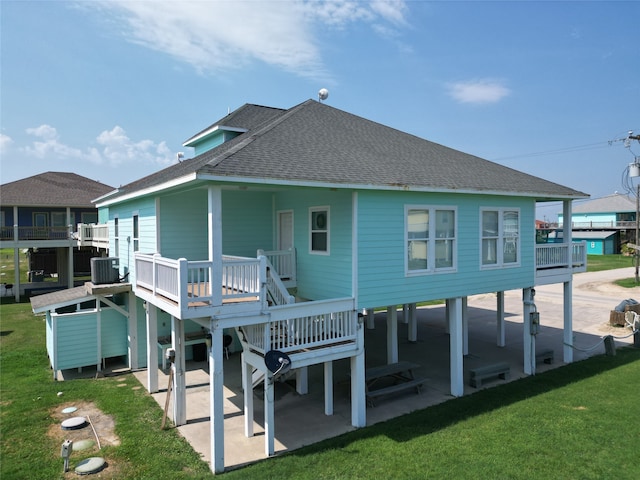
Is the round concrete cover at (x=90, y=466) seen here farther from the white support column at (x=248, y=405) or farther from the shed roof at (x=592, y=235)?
the shed roof at (x=592, y=235)

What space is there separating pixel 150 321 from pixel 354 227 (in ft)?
21.8

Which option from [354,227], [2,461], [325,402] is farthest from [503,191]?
[2,461]

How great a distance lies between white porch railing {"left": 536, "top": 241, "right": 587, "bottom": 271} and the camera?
14.7 metres

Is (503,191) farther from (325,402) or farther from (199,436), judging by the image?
(199,436)

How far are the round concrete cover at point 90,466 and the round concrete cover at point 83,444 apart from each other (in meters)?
0.65

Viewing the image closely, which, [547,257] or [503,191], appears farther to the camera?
[547,257]

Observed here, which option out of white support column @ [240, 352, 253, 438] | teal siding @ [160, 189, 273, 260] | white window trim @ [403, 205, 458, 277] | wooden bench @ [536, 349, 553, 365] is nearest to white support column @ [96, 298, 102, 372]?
teal siding @ [160, 189, 273, 260]

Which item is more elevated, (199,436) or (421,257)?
(421,257)

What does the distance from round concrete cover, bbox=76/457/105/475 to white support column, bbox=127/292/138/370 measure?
6286 mm

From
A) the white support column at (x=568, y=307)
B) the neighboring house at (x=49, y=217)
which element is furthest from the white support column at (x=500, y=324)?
the neighboring house at (x=49, y=217)

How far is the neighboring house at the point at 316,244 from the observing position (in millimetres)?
8828

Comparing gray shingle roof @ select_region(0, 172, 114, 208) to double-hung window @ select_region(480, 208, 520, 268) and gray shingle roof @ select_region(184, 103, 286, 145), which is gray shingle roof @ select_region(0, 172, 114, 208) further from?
double-hung window @ select_region(480, 208, 520, 268)

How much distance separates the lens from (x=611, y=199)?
70.1 metres

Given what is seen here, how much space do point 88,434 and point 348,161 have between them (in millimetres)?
8506
